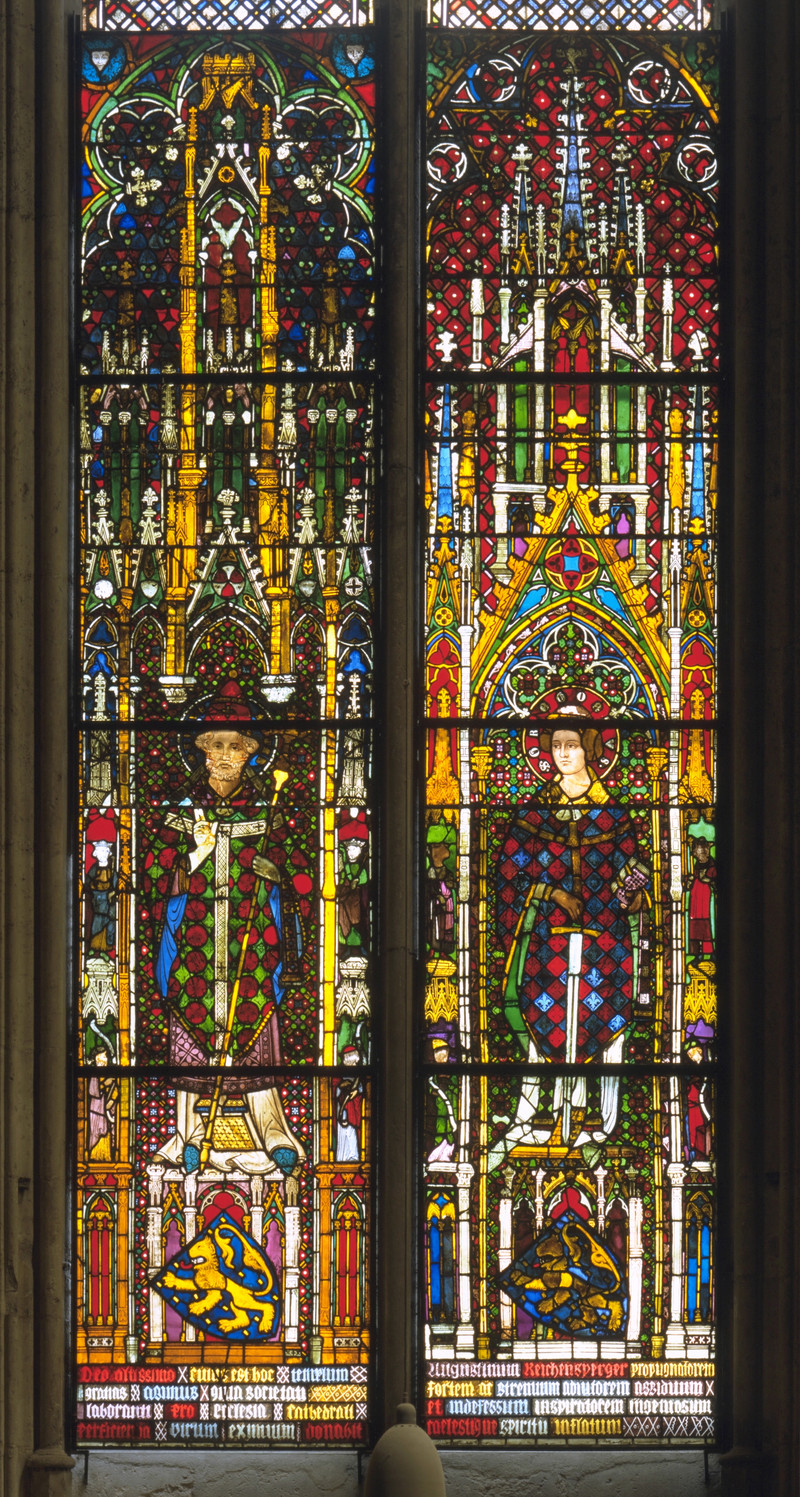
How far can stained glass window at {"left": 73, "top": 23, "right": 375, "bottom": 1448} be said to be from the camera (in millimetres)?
3570

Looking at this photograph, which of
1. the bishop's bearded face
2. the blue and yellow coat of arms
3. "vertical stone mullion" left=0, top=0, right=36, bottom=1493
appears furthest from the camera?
the bishop's bearded face

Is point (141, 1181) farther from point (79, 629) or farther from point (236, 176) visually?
point (236, 176)

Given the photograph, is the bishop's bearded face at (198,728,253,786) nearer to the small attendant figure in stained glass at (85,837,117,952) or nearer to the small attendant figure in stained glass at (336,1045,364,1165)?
the small attendant figure in stained glass at (85,837,117,952)

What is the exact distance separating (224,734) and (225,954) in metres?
0.51

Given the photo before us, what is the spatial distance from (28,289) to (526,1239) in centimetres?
243

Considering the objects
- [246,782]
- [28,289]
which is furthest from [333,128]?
[246,782]

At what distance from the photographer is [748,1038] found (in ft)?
11.6

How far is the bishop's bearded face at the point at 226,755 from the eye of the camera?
12.0 feet

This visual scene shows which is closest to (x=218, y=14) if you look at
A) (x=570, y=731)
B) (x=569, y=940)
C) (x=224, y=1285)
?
(x=570, y=731)

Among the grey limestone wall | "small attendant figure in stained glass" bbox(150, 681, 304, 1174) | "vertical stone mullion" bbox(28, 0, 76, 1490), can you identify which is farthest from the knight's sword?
the grey limestone wall

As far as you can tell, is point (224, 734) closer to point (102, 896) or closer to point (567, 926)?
point (102, 896)

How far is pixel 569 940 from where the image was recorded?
11.9ft

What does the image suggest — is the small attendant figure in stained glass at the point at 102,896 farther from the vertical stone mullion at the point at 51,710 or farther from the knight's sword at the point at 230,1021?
the knight's sword at the point at 230,1021

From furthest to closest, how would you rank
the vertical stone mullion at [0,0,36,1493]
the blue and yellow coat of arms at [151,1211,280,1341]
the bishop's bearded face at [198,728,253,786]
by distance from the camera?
the bishop's bearded face at [198,728,253,786] < the blue and yellow coat of arms at [151,1211,280,1341] < the vertical stone mullion at [0,0,36,1493]
